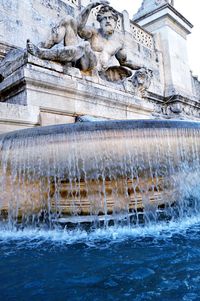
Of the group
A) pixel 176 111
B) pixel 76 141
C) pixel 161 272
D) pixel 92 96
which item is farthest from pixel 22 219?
pixel 176 111

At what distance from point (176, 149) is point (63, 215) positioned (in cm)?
130

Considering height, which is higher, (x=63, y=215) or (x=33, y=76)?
(x=33, y=76)

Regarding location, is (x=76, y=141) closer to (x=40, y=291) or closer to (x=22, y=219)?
(x=22, y=219)

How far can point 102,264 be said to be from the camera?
151 cm

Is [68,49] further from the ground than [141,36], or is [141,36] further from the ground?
[141,36]

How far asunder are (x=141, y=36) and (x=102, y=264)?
32.8 ft

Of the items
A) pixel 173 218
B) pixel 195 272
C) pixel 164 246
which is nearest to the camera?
pixel 195 272

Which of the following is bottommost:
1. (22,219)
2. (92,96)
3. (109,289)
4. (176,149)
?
(109,289)

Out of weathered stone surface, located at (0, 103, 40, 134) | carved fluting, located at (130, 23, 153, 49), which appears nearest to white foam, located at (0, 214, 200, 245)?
weathered stone surface, located at (0, 103, 40, 134)

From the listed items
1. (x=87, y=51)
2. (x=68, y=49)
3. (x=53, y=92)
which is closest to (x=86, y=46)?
(x=87, y=51)

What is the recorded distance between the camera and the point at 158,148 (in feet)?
7.82

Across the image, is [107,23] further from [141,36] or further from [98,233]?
[141,36]

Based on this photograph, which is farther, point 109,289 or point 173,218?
point 173,218

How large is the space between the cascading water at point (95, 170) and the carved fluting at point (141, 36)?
803 cm
